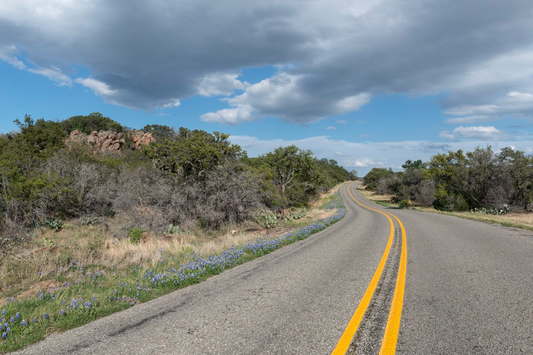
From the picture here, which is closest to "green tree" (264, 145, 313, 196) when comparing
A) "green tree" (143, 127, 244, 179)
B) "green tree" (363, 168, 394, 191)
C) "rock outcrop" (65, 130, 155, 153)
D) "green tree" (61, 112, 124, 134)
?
"green tree" (143, 127, 244, 179)

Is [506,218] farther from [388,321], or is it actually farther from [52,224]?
[52,224]

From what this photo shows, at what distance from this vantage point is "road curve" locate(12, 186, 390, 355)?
3.45 metres

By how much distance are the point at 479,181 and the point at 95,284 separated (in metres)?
42.2

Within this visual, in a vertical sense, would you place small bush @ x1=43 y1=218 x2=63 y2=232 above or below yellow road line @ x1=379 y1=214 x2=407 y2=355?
below

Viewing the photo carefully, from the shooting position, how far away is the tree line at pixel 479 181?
31688mm

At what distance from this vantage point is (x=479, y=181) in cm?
3625

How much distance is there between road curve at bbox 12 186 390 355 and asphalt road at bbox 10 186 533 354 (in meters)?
0.01

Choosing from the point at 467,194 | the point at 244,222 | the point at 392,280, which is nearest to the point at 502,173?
the point at 467,194

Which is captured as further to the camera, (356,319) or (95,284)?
(95,284)

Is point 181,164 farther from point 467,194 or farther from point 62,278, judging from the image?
point 467,194

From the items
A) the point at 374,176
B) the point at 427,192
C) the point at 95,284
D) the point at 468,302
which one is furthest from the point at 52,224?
the point at 374,176

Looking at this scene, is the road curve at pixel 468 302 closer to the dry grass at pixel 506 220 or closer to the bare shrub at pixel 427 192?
the dry grass at pixel 506 220

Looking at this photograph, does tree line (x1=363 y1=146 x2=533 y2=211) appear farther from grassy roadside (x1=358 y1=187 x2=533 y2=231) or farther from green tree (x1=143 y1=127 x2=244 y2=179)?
green tree (x1=143 y1=127 x2=244 y2=179)

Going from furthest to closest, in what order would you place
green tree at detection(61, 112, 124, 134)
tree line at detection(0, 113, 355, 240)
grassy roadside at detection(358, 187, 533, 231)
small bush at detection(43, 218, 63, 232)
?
green tree at detection(61, 112, 124, 134), small bush at detection(43, 218, 63, 232), tree line at detection(0, 113, 355, 240), grassy roadside at detection(358, 187, 533, 231)
